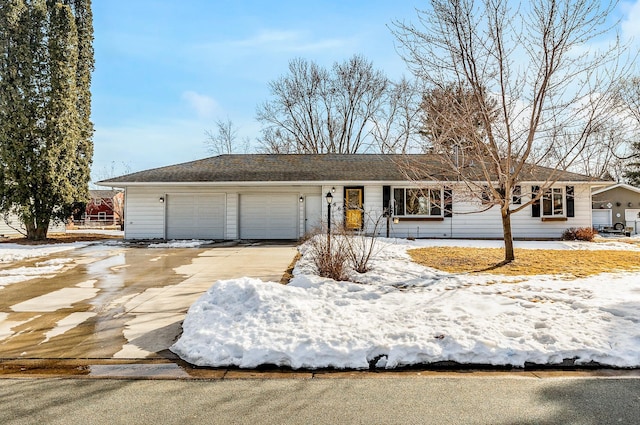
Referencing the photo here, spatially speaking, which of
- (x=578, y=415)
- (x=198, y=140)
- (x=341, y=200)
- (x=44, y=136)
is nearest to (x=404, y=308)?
(x=578, y=415)

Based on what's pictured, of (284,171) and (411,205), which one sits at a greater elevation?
(284,171)

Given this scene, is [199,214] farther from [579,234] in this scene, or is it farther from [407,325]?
[579,234]

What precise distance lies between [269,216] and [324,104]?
1497 centimetres

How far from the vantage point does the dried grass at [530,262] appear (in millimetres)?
7645

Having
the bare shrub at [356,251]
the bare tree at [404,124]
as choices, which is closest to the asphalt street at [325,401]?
the bare shrub at [356,251]

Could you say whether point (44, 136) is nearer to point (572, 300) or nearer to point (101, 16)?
point (101, 16)

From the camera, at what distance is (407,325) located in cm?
416

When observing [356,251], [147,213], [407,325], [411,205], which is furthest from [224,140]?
[407,325]

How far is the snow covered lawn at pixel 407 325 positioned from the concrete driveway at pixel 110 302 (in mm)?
578

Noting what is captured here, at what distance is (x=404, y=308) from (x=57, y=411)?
358 centimetres

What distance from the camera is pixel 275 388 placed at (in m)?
3.04

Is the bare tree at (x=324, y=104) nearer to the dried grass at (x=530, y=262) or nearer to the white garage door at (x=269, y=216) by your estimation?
the white garage door at (x=269, y=216)

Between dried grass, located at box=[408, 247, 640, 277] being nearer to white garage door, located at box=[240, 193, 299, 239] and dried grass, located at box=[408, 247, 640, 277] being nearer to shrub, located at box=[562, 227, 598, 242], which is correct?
shrub, located at box=[562, 227, 598, 242]

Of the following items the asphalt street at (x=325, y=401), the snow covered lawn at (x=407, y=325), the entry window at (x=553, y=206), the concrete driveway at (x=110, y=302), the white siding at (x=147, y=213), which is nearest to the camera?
the asphalt street at (x=325, y=401)
